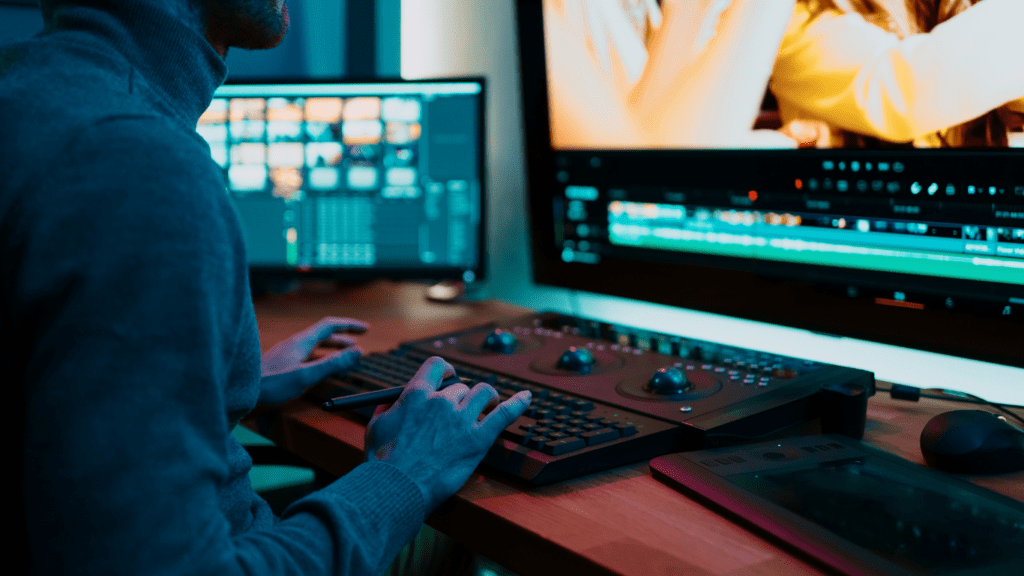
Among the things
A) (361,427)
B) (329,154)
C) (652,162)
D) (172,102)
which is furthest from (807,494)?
(329,154)

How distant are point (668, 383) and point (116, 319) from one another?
566 mm

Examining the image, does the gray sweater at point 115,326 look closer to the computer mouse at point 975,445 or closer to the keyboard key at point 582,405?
the keyboard key at point 582,405

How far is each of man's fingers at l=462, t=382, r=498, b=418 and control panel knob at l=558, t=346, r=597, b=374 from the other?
175 mm

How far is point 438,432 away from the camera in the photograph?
0.73 metres

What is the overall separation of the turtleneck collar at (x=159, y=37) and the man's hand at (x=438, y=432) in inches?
12.8

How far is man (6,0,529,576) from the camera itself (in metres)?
0.46

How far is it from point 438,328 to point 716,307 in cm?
46

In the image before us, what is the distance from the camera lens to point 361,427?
0.86 m

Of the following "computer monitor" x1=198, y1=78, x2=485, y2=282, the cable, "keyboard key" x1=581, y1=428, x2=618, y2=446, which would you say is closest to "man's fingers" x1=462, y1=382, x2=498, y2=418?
"keyboard key" x1=581, y1=428, x2=618, y2=446

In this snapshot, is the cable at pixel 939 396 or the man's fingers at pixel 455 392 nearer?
the man's fingers at pixel 455 392

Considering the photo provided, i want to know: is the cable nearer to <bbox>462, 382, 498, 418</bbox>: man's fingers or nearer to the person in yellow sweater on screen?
the person in yellow sweater on screen

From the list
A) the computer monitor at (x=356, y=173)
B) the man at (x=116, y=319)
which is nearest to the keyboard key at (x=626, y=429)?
the man at (x=116, y=319)

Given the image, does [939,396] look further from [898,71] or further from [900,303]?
[898,71]

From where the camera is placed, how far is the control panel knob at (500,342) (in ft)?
3.52
